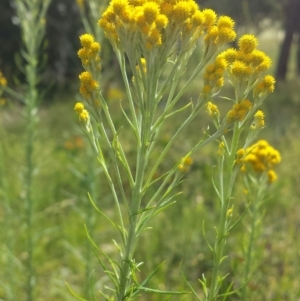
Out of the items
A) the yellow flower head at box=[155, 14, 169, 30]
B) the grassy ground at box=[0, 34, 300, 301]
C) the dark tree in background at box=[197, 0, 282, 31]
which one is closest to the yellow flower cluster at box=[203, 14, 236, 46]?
the yellow flower head at box=[155, 14, 169, 30]

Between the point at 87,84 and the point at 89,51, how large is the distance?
0.24ft

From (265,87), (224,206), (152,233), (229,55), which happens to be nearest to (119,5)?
(229,55)

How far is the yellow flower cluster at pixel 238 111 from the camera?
39.8 inches

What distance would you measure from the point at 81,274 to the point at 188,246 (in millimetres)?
838

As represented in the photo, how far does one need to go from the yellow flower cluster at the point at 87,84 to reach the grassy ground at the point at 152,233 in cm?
91

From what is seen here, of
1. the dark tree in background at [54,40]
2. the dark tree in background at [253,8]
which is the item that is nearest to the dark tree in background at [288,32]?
Answer: the dark tree in background at [253,8]

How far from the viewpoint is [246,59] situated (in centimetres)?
107

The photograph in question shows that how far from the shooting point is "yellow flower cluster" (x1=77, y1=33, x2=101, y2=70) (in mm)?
Result: 1012

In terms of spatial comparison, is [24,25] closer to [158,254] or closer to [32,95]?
[32,95]

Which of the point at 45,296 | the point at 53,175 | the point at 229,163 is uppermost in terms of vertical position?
the point at 53,175

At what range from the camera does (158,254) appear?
3533 mm

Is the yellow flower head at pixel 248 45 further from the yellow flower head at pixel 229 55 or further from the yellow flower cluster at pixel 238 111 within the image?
the yellow flower cluster at pixel 238 111

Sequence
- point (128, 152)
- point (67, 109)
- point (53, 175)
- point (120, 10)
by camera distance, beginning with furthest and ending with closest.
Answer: point (67, 109) < point (128, 152) < point (53, 175) < point (120, 10)

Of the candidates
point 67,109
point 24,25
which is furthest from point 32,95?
point 67,109
